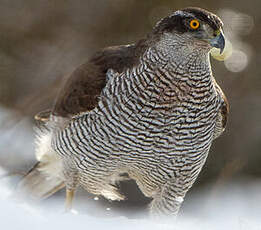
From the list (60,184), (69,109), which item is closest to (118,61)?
(69,109)

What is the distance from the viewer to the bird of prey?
377 centimetres

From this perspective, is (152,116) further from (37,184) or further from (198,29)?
(37,184)

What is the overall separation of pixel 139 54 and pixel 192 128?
0.62m

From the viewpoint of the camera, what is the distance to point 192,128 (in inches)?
153

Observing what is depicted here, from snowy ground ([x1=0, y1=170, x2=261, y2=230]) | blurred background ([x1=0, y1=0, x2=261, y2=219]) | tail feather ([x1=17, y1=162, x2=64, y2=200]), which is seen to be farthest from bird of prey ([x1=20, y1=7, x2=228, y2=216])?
blurred background ([x1=0, y1=0, x2=261, y2=219])

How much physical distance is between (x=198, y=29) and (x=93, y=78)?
0.86 metres

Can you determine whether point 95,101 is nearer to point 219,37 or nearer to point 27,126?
point 219,37

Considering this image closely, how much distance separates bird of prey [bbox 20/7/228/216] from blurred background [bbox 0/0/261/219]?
417cm

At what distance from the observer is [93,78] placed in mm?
4047

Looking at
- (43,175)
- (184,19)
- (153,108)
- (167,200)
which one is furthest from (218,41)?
(43,175)

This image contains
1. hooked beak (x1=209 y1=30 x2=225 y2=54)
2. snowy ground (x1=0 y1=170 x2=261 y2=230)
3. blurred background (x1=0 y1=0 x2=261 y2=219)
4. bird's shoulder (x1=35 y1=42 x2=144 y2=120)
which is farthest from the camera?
blurred background (x1=0 y1=0 x2=261 y2=219)

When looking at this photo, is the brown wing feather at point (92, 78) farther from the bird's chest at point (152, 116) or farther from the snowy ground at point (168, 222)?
the snowy ground at point (168, 222)

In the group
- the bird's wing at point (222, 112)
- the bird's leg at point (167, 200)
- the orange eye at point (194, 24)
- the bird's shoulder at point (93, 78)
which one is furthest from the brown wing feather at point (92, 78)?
the bird's leg at point (167, 200)

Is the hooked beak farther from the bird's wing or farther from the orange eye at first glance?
the bird's wing
